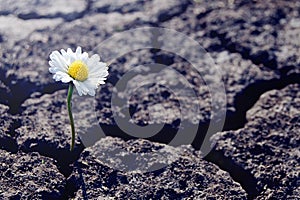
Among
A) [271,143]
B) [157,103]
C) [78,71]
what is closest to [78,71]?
[78,71]

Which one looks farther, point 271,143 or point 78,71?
point 271,143

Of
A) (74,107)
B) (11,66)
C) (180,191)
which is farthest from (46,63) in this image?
(180,191)

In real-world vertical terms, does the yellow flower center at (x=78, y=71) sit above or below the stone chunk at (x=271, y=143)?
below

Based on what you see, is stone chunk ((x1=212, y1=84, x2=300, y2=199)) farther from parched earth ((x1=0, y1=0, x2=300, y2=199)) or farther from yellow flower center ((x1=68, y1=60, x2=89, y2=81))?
yellow flower center ((x1=68, y1=60, x2=89, y2=81))

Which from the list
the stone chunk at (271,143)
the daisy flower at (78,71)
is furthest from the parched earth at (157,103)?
the daisy flower at (78,71)

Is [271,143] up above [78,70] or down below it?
above

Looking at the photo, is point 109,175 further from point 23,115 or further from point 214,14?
point 214,14

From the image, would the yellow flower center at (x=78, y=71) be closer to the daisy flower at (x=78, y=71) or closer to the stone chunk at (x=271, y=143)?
the daisy flower at (x=78, y=71)

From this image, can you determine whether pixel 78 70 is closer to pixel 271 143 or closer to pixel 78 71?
pixel 78 71
